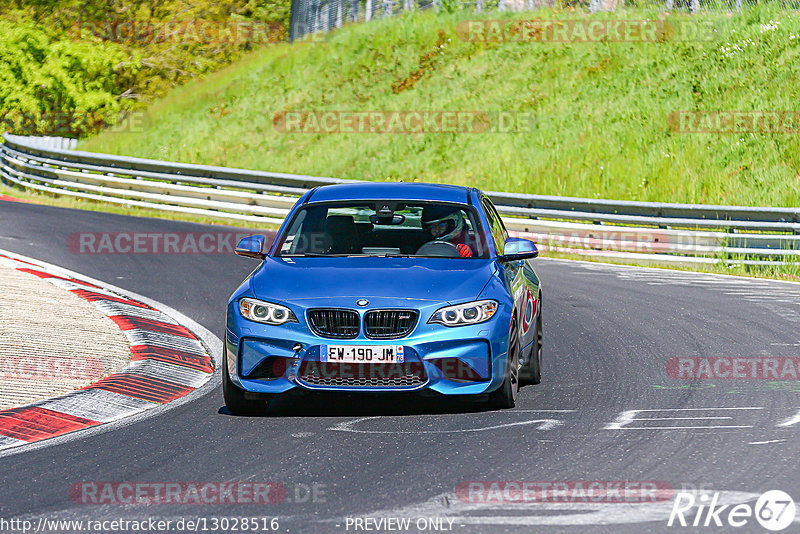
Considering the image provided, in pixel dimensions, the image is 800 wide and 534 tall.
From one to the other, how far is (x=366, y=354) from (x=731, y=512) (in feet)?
9.11

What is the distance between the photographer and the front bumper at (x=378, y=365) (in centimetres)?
760

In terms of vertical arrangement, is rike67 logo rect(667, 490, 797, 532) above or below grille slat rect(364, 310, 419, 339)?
below

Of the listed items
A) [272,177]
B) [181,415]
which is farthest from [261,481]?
[272,177]

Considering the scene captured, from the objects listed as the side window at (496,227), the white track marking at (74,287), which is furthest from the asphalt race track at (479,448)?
the white track marking at (74,287)

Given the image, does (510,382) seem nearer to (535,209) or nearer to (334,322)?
(334,322)

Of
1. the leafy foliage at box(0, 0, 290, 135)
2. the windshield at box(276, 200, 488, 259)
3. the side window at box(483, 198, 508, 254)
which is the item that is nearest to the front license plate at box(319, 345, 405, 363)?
the windshield at box(276, 200, 488, 259)

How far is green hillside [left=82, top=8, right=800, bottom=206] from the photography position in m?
26.6

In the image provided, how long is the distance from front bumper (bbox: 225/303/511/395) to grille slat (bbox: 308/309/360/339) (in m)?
0.06

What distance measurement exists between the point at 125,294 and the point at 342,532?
9729 mm

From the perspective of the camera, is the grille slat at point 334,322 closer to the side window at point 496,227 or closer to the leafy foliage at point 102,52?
the side window at point 496,227

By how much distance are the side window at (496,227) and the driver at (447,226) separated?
244 millimetres

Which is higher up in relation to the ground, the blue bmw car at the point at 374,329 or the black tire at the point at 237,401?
the blue bmw car at the point at 374,329

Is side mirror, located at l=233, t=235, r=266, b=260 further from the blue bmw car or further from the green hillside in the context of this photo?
the green hillside

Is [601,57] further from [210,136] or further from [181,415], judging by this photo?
[181,415]
